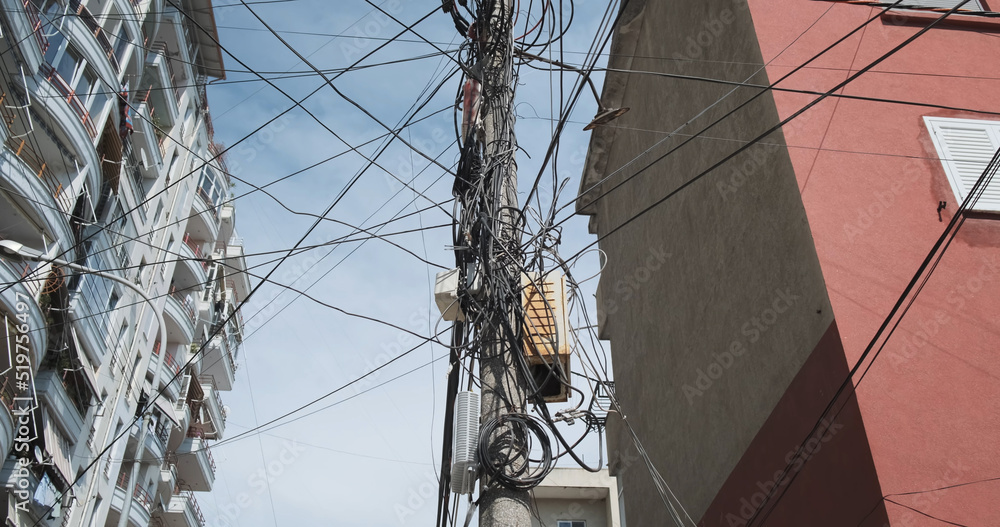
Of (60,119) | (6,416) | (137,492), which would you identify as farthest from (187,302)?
(6,416)

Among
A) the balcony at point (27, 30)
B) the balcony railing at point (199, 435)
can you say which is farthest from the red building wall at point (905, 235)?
the balcony railing at point (199, 435)

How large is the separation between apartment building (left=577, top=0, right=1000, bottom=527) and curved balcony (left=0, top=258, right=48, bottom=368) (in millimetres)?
11017

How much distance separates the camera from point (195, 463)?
28703 mm

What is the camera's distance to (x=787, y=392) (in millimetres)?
6160

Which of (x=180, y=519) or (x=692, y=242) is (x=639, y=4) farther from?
(x=180, y=519)

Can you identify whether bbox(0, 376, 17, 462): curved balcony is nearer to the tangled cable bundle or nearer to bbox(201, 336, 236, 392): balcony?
the tangled cable bundle

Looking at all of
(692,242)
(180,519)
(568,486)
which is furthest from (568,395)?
(180,519)

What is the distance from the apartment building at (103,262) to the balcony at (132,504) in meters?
0.05

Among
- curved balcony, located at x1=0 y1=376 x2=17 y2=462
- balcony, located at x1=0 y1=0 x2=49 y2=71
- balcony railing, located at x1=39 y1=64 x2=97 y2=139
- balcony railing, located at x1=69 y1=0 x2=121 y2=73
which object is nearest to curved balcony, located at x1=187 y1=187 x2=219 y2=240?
balcony railing, located at x1=69 y1=0 x2=121 y2=73

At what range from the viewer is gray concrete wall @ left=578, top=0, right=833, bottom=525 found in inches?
259

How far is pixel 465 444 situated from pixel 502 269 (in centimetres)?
136

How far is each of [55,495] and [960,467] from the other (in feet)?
58.1

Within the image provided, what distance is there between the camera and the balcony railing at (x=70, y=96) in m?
14.9

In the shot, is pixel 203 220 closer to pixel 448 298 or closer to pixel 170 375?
pixel 170 375
